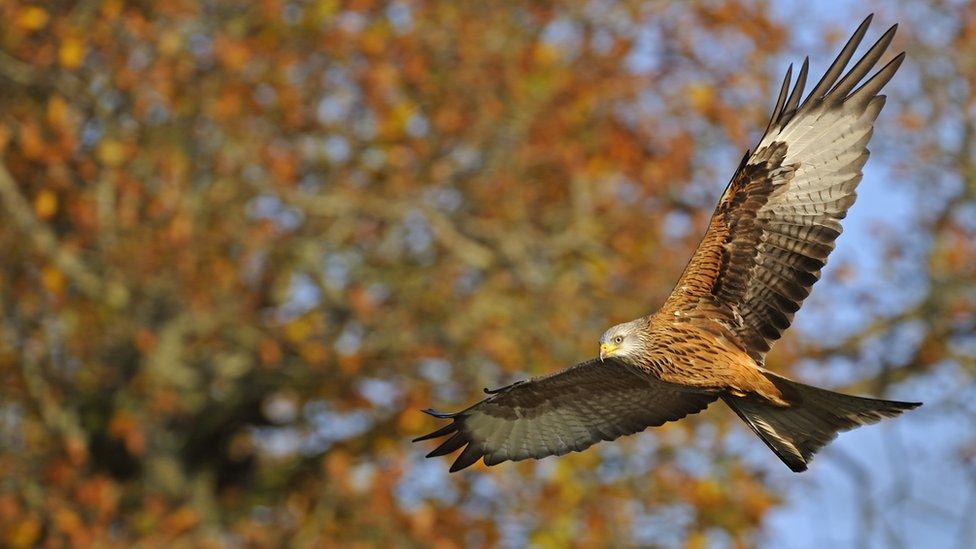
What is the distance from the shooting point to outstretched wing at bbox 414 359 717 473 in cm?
597

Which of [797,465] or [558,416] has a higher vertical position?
[558,416]

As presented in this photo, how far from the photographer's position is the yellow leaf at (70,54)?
10.3 metres

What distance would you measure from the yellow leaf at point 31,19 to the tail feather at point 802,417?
21.9ft

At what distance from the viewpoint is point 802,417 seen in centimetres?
531

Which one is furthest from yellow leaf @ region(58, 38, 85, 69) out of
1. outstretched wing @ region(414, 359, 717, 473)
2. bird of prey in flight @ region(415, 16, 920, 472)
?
bird of prey in flight @ region(415, 16, 920, 472)

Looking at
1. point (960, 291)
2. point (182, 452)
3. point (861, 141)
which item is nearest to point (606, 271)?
point (960, 291)

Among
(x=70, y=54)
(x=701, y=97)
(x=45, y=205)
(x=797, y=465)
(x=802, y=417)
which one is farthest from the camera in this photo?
(x=701, y=97)

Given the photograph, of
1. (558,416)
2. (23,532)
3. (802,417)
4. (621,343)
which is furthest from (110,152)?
(802,417)

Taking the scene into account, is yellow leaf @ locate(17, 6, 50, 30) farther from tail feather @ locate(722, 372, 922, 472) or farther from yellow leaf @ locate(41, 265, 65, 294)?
tail feather @ locate(722, 372, 922, 472)

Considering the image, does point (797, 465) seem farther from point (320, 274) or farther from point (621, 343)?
point (320, 274)

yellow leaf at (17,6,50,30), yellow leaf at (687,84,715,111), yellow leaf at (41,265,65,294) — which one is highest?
yellow leaf at (687,84,715,111)

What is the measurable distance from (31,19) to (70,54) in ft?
1.19

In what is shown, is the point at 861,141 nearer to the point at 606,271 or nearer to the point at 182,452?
the point at 606,271

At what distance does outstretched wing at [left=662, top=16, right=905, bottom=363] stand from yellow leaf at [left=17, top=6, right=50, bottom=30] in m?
6.45
